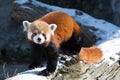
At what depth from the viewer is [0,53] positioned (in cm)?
713

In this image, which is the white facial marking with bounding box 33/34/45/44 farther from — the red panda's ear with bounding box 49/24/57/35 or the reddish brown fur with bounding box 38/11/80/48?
the reddish brown fur with bounding box 38/11/80/48

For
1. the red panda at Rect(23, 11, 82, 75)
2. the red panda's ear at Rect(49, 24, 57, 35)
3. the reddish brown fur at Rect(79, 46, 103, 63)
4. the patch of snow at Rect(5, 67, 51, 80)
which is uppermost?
the red panda's ear at Rect(49, 24, 57, 35)

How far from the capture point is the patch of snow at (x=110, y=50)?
5083 mm

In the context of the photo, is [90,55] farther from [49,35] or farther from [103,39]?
[103,39]

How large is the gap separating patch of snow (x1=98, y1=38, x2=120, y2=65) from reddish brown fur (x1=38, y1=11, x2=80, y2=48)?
17.5 inches

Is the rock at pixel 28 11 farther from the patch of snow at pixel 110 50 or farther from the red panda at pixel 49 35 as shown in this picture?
the patch of snow at pixel 110 50

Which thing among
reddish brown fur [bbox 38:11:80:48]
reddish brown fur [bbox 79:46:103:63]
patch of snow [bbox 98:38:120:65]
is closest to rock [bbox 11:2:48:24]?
reddish brown fur [bbox 38:11:80:48]

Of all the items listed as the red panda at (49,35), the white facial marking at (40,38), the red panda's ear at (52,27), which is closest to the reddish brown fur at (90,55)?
the red panda at (49,35)

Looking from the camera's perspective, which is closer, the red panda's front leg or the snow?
the snow

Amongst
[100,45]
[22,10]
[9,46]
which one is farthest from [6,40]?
[100,45]

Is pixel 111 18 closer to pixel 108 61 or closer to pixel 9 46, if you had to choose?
pixel 9 46

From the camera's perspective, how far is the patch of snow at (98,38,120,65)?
508cm

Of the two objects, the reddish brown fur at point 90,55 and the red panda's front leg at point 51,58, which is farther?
the reddish brown fur at point 90,55

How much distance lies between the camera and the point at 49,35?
4.64 metres
